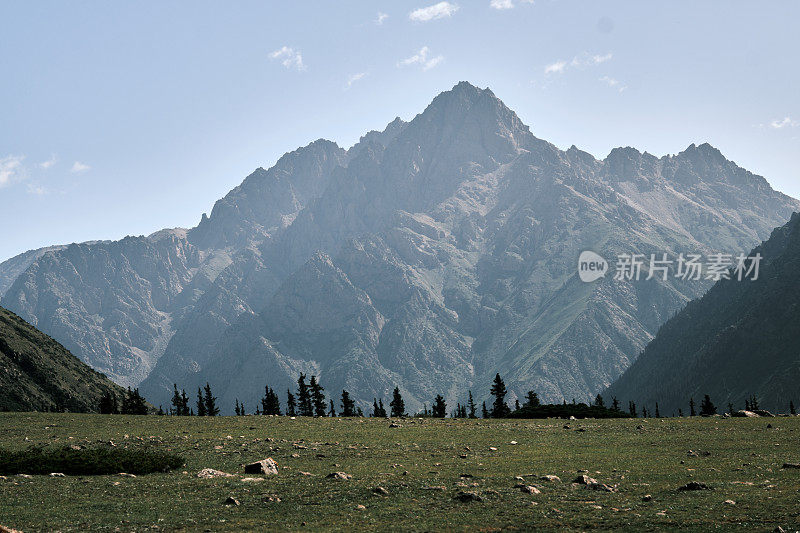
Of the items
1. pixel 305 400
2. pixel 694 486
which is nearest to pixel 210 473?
pixel 694 486

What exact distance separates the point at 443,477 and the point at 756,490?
15.9 meters

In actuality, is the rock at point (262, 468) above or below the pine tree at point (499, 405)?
above

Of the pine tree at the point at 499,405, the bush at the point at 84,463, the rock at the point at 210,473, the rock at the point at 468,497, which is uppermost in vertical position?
the bush at the point at 84,463

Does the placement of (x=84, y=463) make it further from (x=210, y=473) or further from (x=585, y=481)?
(x=585, y=481)

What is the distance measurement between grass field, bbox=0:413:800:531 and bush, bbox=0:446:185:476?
4.75ft

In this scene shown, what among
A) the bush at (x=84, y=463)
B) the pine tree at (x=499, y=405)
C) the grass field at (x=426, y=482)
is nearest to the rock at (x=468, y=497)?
the grass field at (x=426, y=482)

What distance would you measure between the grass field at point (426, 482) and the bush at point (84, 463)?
145 cm

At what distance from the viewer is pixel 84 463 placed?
39.2 m

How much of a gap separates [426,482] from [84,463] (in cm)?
2188

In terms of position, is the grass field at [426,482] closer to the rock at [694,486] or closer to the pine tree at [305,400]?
the rock at [694,486]

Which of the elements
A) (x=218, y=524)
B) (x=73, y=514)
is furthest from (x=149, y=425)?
(x=218, y=524)

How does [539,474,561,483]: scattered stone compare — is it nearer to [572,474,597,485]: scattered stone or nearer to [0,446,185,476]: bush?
[572,474,597,485]: scattered stone

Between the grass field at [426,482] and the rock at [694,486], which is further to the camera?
the rock at [694,486]

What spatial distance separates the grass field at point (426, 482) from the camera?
1032 inches
